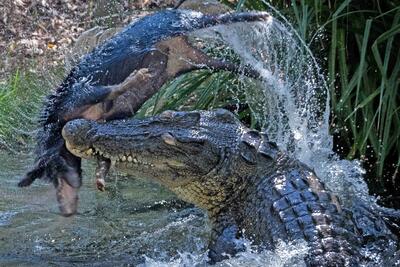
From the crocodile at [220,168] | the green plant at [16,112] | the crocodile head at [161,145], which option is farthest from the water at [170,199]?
the green plant at [16,112]

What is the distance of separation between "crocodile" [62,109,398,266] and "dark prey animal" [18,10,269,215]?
49 cm

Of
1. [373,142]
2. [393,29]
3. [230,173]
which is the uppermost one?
[393,29]

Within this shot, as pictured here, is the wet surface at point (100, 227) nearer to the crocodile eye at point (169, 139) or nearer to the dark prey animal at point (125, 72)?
the dark prey animal at point (125, 72)

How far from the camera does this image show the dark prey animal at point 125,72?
4.05 m

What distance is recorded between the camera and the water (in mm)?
3973

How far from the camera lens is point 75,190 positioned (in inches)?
151

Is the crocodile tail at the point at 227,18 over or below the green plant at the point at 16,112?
over

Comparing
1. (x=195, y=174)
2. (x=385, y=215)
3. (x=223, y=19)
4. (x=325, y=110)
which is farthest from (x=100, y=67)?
(x=385, y=215)

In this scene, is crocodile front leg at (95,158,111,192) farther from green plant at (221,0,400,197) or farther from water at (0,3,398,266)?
green plant at (221,0,400,197)

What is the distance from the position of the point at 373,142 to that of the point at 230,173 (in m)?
1.26

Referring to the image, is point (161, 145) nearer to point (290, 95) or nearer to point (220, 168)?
point (220, 168)

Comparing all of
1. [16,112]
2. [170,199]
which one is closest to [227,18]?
[170,199]

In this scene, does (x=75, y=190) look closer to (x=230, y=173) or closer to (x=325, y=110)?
(x=230, y=173)

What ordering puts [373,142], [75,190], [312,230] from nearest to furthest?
[312,230] → [75,190] → [373,142]
